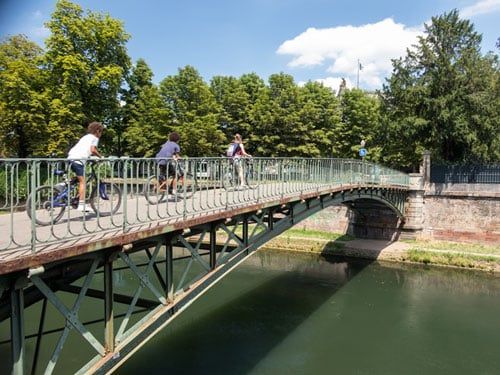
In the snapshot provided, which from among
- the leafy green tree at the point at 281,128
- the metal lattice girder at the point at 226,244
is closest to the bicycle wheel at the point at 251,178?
the metal lattice girder at the point at 226,244

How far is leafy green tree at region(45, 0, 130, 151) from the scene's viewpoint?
2527 cm

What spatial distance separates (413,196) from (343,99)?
14551mm

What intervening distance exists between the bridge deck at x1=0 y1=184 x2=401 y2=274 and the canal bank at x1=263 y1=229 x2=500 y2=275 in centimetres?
1510

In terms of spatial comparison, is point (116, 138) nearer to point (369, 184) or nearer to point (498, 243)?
point (369, 184)

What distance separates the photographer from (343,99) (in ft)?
125

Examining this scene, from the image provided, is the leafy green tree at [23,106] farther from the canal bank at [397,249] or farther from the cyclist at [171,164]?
the cyclist at [171,164]

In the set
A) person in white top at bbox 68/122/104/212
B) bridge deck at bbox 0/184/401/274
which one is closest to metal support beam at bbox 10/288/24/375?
bridge deck at bbox 0/184/401/274

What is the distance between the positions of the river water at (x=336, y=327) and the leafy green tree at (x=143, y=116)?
1392 centimetres

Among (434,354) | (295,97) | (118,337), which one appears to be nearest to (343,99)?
(295,97)

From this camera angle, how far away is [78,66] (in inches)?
998

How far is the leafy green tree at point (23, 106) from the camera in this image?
25094 millimetres

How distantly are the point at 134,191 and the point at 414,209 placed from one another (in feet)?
68.6

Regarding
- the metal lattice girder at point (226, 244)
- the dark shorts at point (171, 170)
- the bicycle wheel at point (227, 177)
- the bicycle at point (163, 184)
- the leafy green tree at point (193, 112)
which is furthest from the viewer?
the leafy green tree at point (193, 112)

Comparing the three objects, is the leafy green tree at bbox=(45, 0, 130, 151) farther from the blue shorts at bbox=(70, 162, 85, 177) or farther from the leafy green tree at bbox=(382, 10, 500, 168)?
the blue shorts at bbox=(70, 162, 85, 177)
